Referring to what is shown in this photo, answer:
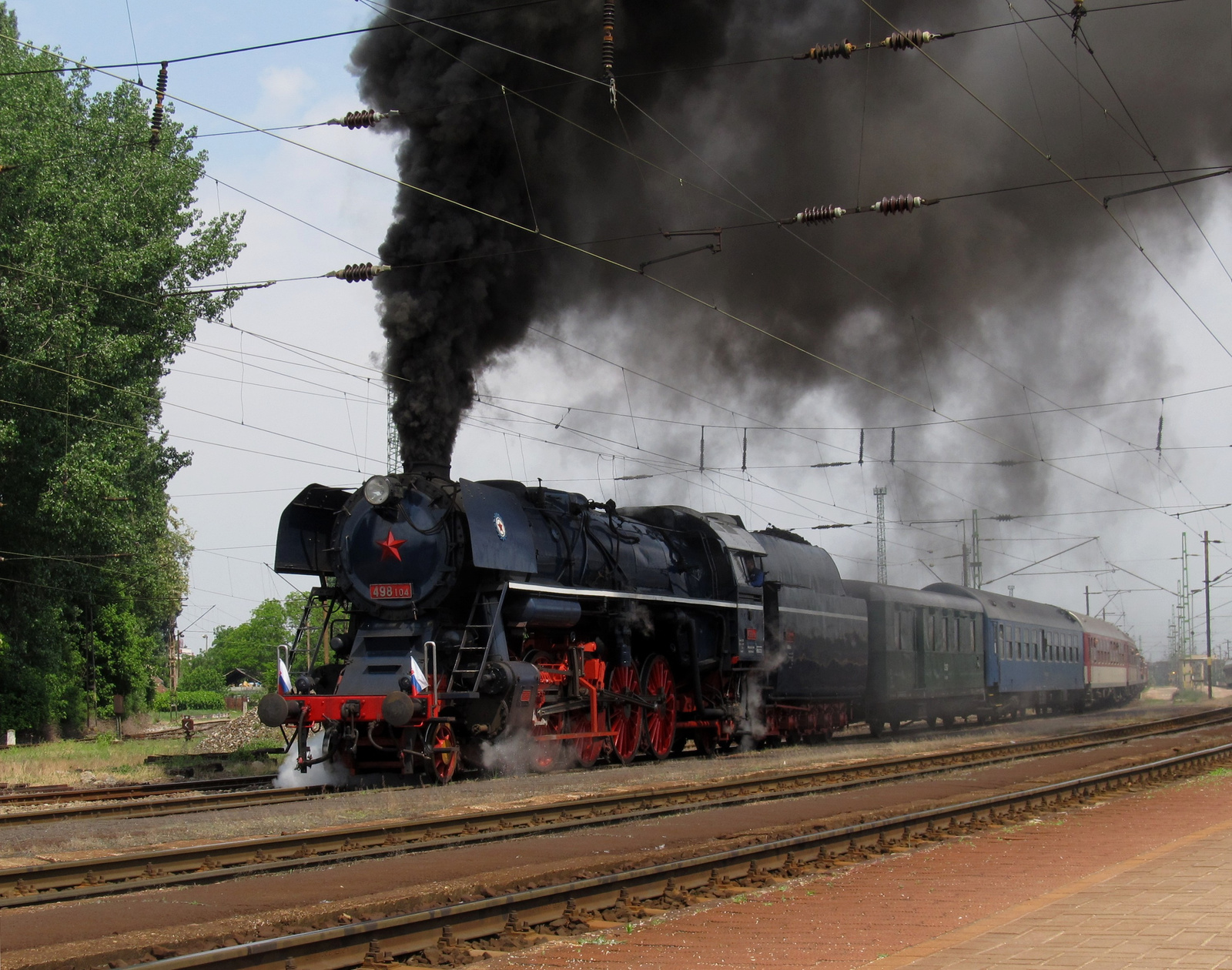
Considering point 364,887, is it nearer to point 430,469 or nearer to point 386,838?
point 386,838

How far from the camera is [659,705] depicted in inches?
680

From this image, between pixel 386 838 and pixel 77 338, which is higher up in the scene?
pixel 77 338

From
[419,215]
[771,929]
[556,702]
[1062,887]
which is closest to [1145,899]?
[1062,887]

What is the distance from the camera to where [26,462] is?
2431 cm

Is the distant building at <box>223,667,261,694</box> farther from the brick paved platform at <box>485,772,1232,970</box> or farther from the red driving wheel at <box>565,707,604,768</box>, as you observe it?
the brick paved platform at <box>485,772,1232,970</box>

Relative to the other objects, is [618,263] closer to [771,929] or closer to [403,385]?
[403,385]

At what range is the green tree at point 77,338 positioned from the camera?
2334 cm

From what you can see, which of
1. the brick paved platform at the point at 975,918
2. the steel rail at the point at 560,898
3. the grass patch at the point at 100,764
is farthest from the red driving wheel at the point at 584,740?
the brick paved platform at the point at 975,918

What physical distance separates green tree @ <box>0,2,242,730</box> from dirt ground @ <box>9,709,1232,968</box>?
16406mm

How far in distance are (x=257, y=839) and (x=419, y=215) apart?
27.2 feet

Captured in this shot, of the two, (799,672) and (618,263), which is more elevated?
(618,263)

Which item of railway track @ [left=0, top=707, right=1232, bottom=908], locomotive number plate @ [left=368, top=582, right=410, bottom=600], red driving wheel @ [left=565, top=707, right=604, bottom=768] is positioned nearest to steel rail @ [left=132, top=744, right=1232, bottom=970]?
railway track @ [left=0, top=707, right=1232, bottom=908]

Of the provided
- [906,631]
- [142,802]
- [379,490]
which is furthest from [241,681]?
[142,802]

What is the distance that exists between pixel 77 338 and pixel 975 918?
853 inches
